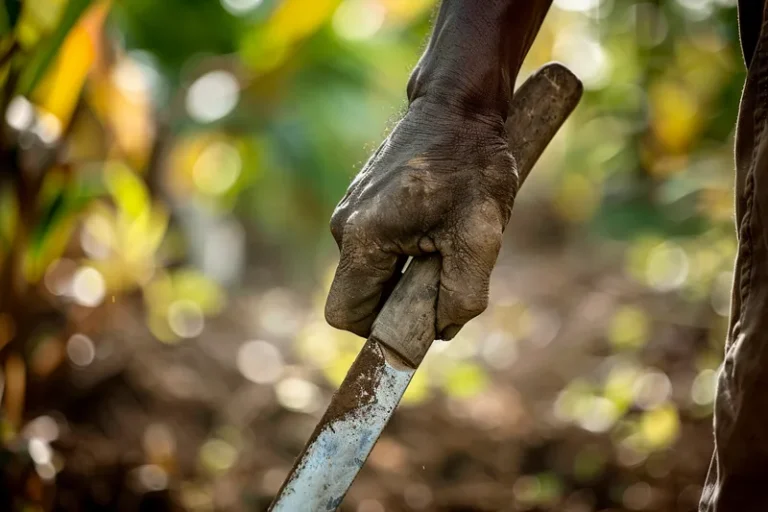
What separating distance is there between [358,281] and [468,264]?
16 cm

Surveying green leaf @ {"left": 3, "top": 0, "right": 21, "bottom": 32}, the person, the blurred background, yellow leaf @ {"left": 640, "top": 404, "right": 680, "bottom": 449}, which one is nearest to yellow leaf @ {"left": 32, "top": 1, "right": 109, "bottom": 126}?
the blurred background

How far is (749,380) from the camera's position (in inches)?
42.1

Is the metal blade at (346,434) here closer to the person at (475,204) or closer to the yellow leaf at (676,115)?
the person at (475,204)

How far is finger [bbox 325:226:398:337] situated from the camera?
1.17 m

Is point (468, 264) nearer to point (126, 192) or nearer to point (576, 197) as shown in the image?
point (126, 192)

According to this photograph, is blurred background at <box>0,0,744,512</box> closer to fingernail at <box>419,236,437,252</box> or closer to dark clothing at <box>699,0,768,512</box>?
fingernail at <box>419,236,437,252</box>

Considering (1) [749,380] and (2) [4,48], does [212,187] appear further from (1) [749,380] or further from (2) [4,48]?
(1) [749,380]

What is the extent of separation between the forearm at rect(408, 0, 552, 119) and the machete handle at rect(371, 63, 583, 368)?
0.21 feet

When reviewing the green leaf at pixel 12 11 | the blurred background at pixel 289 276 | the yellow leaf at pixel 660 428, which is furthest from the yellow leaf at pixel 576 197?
the green leaf at pixel 12 11

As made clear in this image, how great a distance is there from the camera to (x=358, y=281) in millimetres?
1193

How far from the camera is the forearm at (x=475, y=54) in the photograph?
1.21 meters

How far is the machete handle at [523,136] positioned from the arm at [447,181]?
21 millimetres

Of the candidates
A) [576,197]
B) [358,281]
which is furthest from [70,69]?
[576,197]

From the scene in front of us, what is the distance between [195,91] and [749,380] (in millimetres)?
3292
